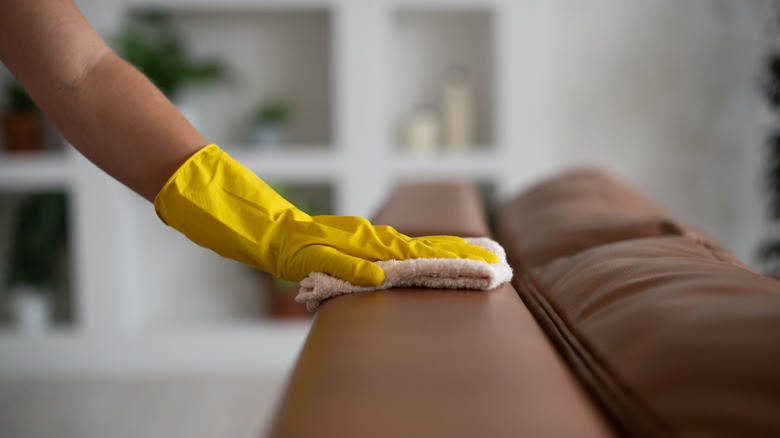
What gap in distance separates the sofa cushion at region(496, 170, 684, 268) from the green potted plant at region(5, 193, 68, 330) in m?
2.40

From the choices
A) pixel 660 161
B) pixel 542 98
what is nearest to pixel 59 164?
pixel 542 98

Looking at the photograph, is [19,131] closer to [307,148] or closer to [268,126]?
→ [268,126]

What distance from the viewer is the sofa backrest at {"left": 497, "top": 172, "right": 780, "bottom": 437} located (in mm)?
320

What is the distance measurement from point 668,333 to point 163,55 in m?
2.91

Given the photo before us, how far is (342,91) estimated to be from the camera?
2834 millimetres

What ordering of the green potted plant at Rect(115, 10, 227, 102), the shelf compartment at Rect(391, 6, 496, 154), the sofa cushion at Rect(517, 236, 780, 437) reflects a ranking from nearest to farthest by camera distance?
the sofa cushion at Rect(517, 236, 780, 437) < the green potted plant at Rect(115, 10, 227, 102) < the shelf compartment at Rect(391, 6, 496, 154)

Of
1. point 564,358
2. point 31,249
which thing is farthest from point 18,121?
point 564,358

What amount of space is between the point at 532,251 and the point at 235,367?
2304 mm

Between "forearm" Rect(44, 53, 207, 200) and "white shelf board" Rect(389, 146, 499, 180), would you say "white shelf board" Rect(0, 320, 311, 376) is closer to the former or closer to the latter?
"white shelf board" Rect(389, 146, 499, 180)

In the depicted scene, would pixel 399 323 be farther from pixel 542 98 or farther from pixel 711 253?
pixel 542 98

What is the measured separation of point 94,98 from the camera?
75cm

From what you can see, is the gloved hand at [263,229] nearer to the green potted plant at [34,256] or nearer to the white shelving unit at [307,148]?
the white shelving unit at [307,148]

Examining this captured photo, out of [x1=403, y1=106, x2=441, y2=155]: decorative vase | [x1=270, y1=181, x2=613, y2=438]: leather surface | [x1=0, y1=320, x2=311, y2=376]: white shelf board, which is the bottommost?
[x1=0, y1=320, x2=311, y2=376]: white shelf board

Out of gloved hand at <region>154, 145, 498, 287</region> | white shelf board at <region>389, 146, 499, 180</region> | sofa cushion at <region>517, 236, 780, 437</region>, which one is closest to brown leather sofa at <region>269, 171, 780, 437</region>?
sofa cushion at <region>517, 236, 780, 437</region>
